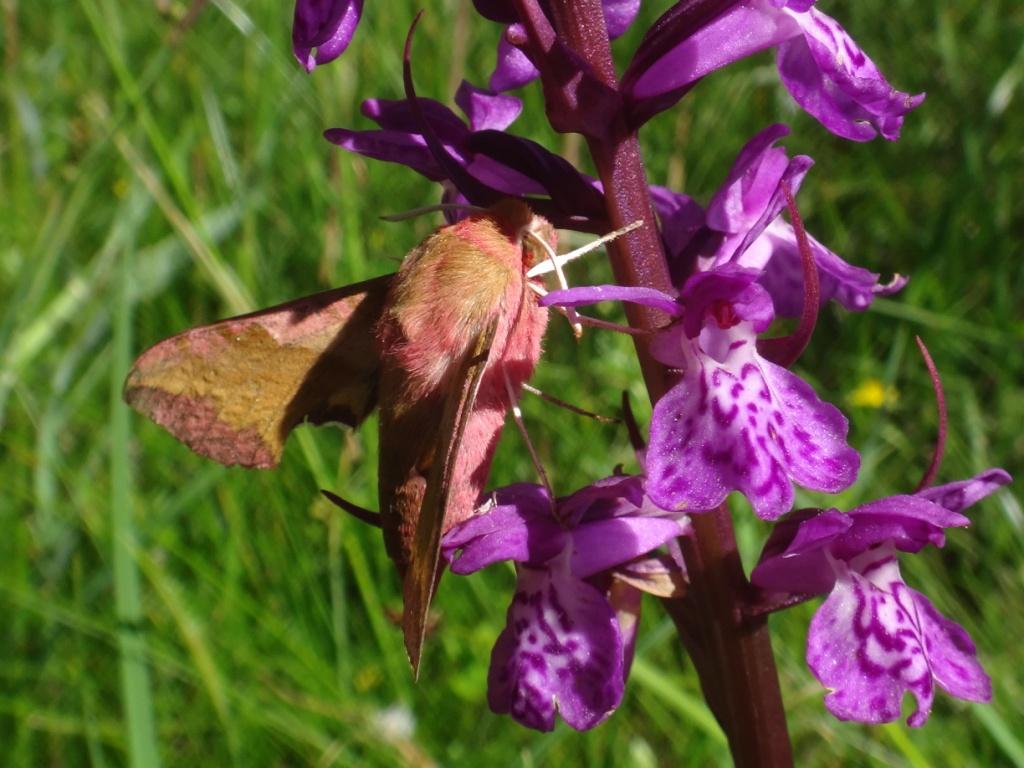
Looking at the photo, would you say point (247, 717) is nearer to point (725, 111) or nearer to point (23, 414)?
point (23, 414)

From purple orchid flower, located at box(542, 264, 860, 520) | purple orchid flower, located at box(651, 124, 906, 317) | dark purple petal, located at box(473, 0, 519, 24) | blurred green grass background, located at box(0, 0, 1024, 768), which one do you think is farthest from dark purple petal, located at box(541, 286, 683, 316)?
blurred green grass background, located at box(0, 0, 1024, 768)

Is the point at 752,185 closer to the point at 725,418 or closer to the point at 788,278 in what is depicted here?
Result: the point at 788,278

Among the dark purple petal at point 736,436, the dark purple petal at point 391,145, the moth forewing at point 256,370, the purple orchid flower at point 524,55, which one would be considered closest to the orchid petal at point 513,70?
the purple orchid flower at point 524,55

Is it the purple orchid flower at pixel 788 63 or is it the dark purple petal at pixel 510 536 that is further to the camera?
the dark purple petal at pixel 510 536

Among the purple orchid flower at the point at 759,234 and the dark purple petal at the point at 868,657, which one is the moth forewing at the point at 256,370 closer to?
the purple orchid flower at the point at 759,234

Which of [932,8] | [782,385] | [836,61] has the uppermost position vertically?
[836,61]

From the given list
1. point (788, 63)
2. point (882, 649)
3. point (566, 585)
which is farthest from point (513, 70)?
point (882, 649)

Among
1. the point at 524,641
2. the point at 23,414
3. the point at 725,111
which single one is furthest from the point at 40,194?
the point at 524,641

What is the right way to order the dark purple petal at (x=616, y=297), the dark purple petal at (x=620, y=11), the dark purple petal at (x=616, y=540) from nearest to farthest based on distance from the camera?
the dark purple petal at (x=616, y=297), the dark purple petal at (x=616, y=540), the dark purple petal at (x=620, y=11)
